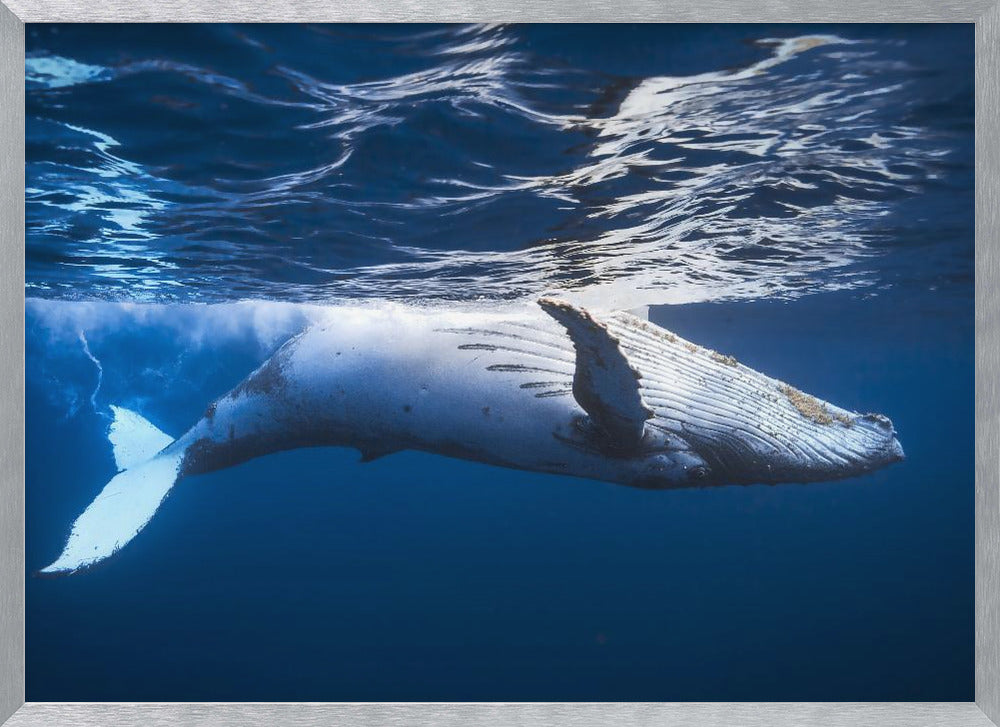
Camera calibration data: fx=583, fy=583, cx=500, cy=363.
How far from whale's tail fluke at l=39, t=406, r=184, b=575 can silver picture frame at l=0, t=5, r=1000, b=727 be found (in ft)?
3.55

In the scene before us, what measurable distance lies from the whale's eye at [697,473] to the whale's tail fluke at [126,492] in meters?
5.63

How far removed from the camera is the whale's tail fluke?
227 inches

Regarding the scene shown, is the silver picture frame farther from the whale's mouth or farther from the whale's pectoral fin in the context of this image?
the whale's pectoral fin

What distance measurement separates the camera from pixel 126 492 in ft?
22.0

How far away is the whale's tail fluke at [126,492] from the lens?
18.9 feet

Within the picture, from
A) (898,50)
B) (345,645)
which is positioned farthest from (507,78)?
(345,645)

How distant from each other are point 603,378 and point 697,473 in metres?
1.92

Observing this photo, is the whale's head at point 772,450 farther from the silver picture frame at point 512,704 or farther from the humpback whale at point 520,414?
the silver picture frame at point 512,704

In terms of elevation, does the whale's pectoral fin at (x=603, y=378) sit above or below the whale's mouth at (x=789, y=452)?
above

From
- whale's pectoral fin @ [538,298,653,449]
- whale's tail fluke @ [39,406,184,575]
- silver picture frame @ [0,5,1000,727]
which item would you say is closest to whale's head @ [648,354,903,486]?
whale's pectoral fin @ [538,298,653,449]

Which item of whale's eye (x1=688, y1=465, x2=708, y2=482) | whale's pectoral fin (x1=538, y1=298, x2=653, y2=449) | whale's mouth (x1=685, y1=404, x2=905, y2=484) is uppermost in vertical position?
whale's pectoral fin (x1=538, y1=298, x2=653, y2=449)

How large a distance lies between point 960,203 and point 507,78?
3.79m

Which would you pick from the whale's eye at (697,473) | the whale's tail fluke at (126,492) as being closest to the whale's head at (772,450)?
A: the whale's eye at (697,473)

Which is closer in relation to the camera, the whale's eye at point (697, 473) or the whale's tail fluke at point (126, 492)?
the whale's tail fluke at point (126, 492)
